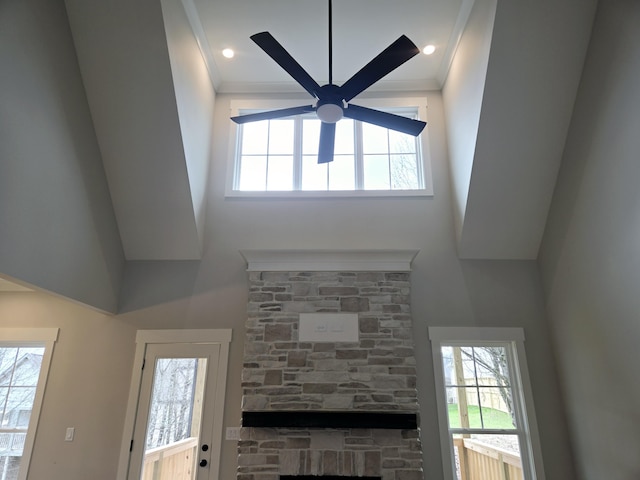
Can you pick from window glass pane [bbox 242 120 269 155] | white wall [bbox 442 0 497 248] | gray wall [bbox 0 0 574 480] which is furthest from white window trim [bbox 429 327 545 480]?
window glass pane [bbox 242 120 269 155]

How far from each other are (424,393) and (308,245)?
6.58 ft

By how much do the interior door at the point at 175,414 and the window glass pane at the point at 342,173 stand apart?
2365 millimetres

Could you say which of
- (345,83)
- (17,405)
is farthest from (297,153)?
(17,405)

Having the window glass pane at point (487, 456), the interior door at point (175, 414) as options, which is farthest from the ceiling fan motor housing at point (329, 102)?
the window glass pane at point (487, 456)

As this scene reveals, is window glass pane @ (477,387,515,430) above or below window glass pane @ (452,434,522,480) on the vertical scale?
above

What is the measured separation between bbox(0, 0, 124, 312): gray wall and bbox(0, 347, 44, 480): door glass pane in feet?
4.04

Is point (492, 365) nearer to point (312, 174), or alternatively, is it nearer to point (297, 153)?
point (312, 174)

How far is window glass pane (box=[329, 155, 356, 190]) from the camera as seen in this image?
512cm

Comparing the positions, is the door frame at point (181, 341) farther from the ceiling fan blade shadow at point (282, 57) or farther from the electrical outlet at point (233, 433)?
the ceiling fan blade shadow at point (282, 57)

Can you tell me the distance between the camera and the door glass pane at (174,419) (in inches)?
162

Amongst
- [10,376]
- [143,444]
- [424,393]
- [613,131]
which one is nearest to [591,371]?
[424,393]

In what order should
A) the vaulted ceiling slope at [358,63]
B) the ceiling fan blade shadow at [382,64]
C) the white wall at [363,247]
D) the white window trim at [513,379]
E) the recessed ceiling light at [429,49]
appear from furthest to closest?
1. the recessed ceiling light at [429,49]
2. the white wall at [363,247]
3. the white window trim at [513,379]
4. the vaulted ceiling slope at [358,63]
5. the ceiling fan blade shadow at [382,64]

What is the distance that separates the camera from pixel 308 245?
475cm

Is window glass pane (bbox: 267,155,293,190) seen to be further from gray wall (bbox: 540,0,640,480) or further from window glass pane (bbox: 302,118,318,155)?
gray wall (bbox: 540,0,640,480)
